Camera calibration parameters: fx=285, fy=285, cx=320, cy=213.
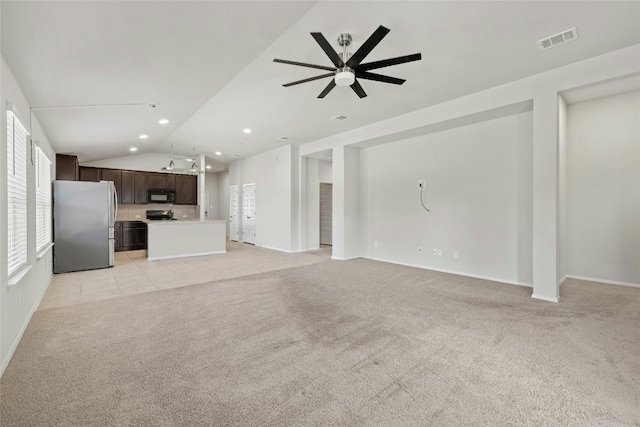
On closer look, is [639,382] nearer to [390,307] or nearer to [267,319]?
[390,307]

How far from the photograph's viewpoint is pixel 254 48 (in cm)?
303

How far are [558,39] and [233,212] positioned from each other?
959 centimetres

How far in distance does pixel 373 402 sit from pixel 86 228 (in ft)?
20.3

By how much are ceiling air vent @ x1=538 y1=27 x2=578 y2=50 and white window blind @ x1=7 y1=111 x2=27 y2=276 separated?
17.0ft

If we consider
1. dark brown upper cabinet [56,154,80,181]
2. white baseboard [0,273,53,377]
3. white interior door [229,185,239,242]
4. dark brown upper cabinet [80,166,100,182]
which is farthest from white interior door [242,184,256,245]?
white baseboard [0,273,53,377]

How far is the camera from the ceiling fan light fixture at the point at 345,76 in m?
2.70

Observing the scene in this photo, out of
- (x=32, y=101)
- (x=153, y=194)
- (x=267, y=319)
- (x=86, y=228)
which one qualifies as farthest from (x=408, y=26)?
(x=153, y=194)

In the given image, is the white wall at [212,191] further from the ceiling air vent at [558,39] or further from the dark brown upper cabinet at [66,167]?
the ceiling air vent at [558,39]

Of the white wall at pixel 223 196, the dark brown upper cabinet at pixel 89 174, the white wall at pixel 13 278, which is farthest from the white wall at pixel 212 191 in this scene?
the white wall at pixel 13 278

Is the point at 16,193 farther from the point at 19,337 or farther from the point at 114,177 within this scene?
the point at 114,177

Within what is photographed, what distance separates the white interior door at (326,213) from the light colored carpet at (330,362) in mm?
5482

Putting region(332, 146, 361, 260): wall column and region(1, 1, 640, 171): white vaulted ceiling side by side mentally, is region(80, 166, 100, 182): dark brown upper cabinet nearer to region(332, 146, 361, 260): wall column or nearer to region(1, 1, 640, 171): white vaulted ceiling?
region(1, 1, 640, 171): white vaulted ceiling

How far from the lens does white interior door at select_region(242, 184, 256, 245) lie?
9424 mm

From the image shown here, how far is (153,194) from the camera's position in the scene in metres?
9.01
